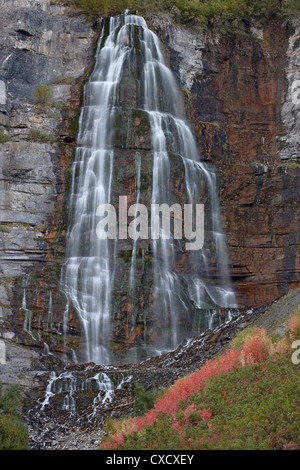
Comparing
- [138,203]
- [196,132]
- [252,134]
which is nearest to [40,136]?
[138,203]

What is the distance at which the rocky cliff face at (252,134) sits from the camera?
24.2m

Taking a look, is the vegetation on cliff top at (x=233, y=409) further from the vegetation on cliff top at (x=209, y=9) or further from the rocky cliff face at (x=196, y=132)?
the vegetation on cliff top at (x=209, y=9)

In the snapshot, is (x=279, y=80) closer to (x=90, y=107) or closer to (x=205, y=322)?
(x=90, y=107)

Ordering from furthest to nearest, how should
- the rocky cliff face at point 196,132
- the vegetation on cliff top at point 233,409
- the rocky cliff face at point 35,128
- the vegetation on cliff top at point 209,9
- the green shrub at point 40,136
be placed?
the vegetation on cliff top at point 209,9, the green shrub at point 40,136, the rocky cliff face at point 196,132, the rocky cliff face at point 35,128, the vegetation on cliff top at point 233,409

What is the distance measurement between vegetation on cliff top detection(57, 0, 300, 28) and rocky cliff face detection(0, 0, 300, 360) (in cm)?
92

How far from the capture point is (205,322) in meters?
20.1

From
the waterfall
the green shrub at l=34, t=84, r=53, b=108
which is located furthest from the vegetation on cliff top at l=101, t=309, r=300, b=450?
the green shrub at l=34, t=84, r=53, b=108

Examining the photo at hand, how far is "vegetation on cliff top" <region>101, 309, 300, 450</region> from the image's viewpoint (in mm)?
7984

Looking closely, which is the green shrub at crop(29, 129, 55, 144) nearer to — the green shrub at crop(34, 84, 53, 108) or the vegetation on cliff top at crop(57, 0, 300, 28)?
the green shrub at crop(34, 84, 53, 108)

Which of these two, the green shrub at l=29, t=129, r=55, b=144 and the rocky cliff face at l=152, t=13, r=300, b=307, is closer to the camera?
the green shrub at l=29, t=129, r=55, b=144

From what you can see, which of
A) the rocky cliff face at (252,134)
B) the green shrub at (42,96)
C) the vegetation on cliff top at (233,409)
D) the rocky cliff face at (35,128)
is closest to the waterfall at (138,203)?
the rocky cliff face at (35,128)

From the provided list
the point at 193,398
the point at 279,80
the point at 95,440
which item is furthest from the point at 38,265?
the point at 279,80

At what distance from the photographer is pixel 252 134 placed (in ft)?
89.8

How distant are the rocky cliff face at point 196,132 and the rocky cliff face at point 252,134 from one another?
0.06 meters
